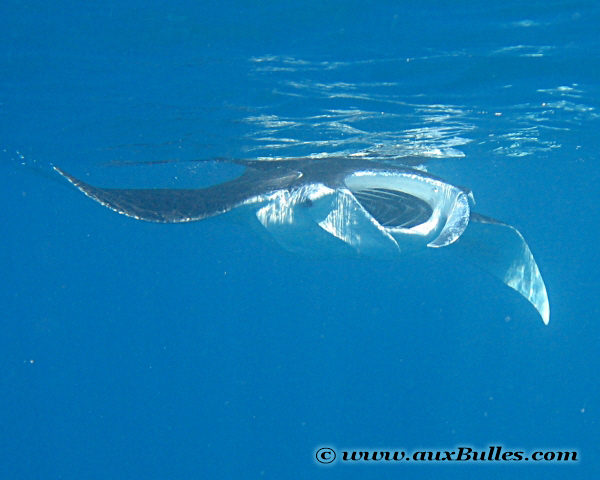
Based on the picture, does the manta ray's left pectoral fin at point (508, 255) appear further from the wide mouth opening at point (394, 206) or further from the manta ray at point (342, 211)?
the wide mouth opening at point (394, 206)

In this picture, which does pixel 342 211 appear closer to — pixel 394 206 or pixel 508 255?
pixel 394 206

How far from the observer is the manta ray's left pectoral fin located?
27.7ft

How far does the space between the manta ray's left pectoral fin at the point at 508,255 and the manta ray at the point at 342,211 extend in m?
0.02

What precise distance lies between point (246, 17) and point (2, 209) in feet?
142

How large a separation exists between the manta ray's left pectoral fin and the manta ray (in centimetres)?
2

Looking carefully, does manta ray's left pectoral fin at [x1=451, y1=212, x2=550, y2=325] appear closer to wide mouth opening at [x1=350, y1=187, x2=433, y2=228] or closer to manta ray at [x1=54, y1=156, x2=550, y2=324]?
manta ray at [x1=54, y1=156, x2=550, y2=324]

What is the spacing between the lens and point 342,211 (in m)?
7.04

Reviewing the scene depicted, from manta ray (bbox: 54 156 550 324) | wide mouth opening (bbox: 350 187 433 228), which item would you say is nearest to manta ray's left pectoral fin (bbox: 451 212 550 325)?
manta ray (bbox: 54 156 550 324)

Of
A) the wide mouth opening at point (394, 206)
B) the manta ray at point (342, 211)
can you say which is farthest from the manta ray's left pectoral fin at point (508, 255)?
the wide mouth opening at point (394, 206)

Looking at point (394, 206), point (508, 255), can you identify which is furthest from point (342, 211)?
point (508, 255)

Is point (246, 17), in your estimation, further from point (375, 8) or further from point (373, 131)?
point (373, 131)

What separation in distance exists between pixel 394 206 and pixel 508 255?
2.43m

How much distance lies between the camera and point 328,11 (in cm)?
676

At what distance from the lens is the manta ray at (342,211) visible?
277 inches
